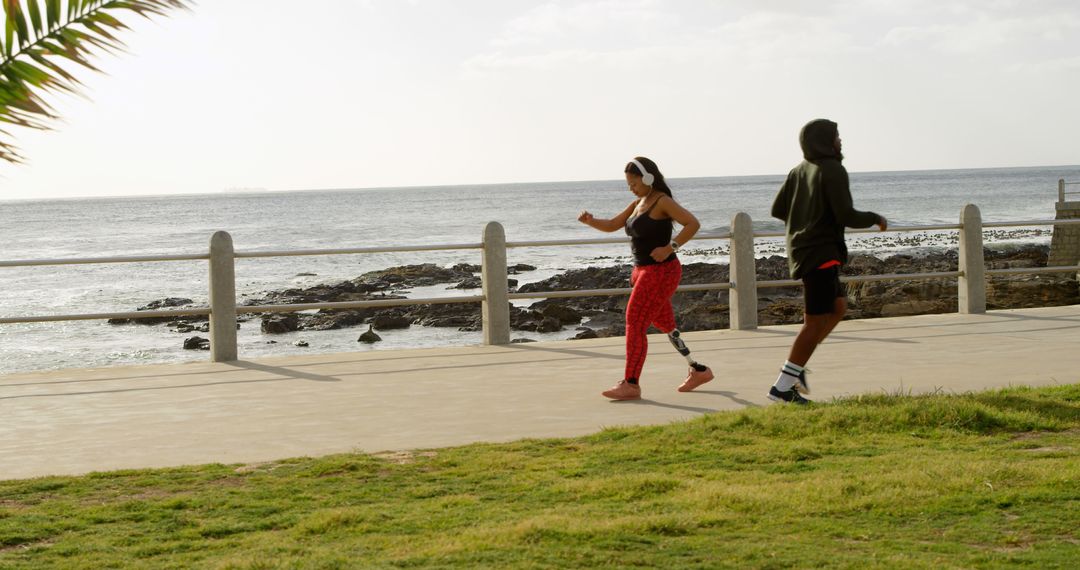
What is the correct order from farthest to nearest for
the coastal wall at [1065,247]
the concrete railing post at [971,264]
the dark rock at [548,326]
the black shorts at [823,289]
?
the coastal wall at [1065,247] → the dark rock at [548,326] → the concrete railing post at [971,264] → the black shorts at [823,289]

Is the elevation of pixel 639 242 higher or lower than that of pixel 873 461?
higher

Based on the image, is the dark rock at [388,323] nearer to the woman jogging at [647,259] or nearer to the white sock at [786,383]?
the woman jogging at [647,259]

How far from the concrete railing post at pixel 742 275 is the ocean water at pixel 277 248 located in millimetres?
14330

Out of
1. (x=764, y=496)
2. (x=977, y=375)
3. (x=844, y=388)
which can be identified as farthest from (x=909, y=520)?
(x=977, y=375)

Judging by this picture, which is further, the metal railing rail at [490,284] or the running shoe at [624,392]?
the metal railing rail at [490,284]

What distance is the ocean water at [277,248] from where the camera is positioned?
101 ft

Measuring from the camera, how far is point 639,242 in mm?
→ 9070

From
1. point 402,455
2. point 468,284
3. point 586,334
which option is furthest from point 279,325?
point 402,455

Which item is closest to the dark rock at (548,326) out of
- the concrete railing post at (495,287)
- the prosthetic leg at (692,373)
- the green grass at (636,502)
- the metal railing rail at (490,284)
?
the metal railing rail at (490,284)

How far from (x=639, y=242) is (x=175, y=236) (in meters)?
86.2

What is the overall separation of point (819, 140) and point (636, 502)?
3194mm

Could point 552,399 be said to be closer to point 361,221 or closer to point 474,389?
point 474,389

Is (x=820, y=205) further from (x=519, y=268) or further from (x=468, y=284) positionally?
(x=519, y=268)

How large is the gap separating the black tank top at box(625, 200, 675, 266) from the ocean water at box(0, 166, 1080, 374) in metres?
A: 18.9
